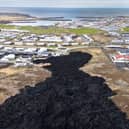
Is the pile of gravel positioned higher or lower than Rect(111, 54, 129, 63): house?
higher

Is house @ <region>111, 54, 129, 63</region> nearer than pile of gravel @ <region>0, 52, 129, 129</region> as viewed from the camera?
No

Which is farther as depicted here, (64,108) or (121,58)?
(121,58)

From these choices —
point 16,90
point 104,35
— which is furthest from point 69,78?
point 104,35

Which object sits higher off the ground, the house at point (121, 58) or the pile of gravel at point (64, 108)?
the pile of gravel at point (64, 108)

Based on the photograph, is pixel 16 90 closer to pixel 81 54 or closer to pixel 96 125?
pixel 96 125

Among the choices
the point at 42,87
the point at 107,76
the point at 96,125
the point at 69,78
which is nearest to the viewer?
the point at 96,125

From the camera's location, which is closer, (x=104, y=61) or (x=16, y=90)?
(x=16, y=90)

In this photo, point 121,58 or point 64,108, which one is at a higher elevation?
point 64,108

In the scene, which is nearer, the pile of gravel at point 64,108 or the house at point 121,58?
the pile of gravel at point 64,108
